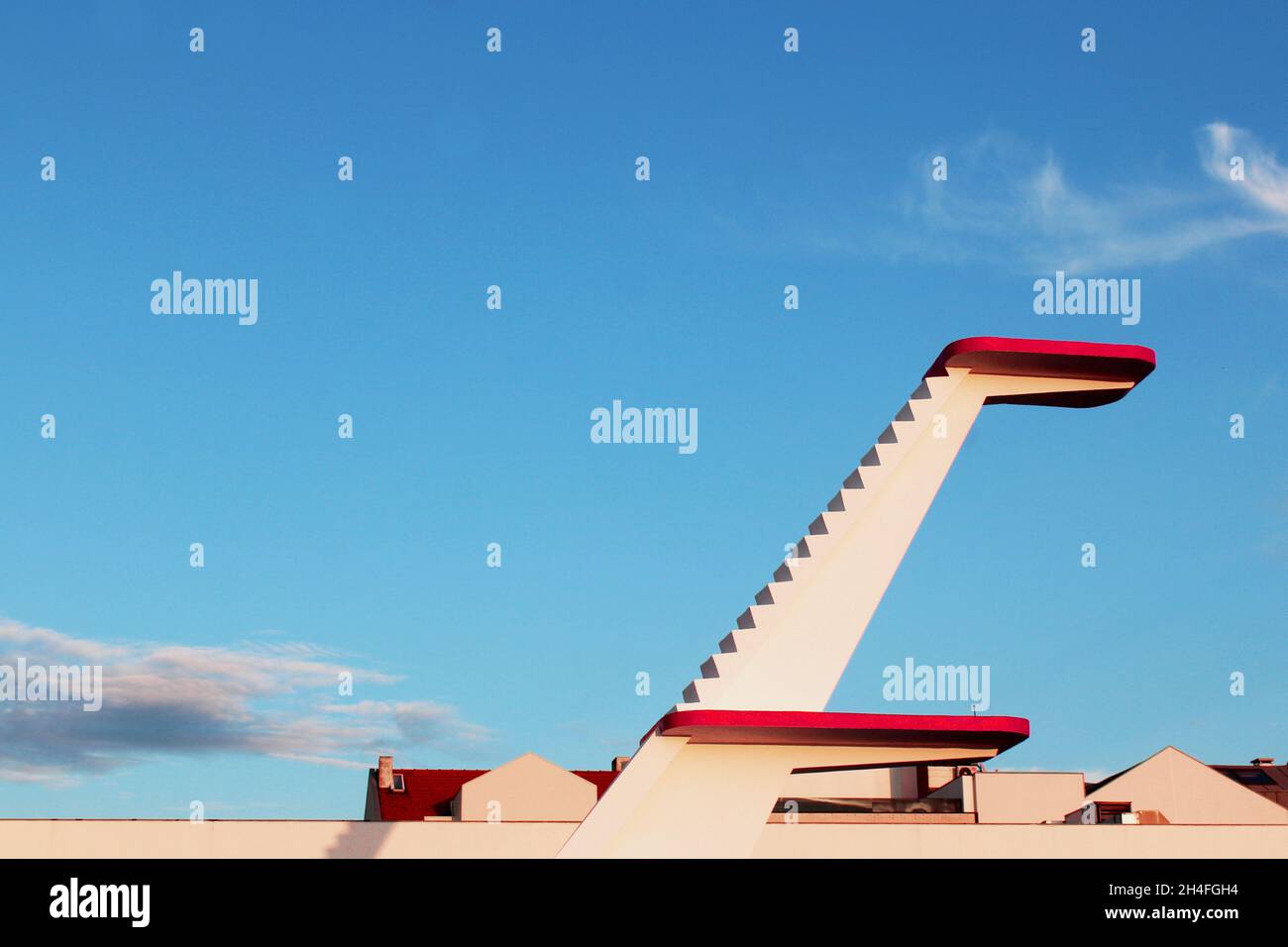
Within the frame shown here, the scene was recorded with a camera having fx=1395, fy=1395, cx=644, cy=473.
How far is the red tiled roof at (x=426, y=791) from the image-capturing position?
7388 centimetres

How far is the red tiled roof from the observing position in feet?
242

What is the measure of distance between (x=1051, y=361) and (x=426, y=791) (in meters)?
61.1

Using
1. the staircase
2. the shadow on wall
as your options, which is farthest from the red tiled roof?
the staircase

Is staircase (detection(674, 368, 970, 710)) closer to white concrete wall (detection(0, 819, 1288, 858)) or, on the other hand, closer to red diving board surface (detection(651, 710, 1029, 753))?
red diving board surface (detection(651, 710, 1029, 753))

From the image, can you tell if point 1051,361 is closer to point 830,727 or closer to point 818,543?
point 818,543

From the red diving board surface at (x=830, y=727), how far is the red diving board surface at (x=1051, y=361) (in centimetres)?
538

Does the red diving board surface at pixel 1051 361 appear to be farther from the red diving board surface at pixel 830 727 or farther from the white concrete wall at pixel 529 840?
the white concrete wall at pixel 529 840

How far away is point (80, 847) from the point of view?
51969 millimetres

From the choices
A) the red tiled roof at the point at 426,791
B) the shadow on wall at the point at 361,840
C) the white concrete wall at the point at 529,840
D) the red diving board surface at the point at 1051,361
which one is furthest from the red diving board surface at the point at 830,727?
the red tiled roof at the point at 426,791
